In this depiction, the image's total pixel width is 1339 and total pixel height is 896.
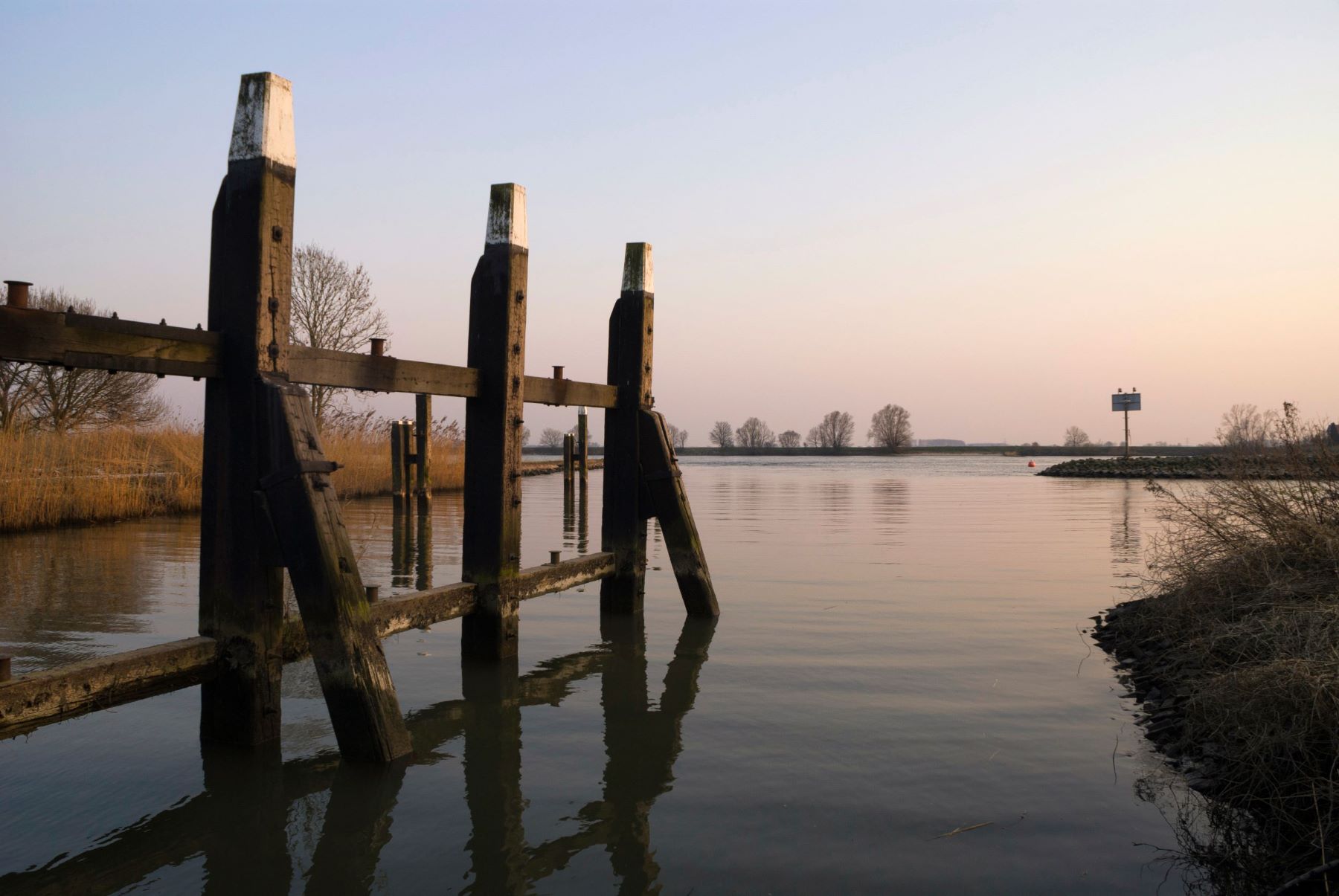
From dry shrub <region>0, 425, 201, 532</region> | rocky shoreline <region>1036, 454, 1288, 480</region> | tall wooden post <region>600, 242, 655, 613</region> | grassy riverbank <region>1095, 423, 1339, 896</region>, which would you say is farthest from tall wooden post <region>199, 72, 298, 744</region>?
rocky shoreline <region>1036, 454, 1288, 480</region>

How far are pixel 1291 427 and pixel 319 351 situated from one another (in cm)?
687

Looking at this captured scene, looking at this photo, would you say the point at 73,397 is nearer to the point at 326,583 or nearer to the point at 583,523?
the point at 583,523

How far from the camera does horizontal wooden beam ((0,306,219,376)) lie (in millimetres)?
3510

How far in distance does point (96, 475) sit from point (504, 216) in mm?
12347

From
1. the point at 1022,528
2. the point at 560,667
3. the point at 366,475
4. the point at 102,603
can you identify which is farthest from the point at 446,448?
the point at 560,667

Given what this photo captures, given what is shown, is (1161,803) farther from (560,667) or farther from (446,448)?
(446,448)

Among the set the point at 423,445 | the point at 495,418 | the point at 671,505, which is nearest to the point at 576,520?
the point at 423,445

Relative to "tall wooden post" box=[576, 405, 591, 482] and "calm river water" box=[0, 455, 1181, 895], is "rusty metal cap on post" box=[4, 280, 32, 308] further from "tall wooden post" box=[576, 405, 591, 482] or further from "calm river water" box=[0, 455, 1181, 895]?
"tall wooden post" box=[576, 405, 591, 482]

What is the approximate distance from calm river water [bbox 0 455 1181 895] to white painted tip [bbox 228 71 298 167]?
2.73 meters

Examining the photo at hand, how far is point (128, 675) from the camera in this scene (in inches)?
151

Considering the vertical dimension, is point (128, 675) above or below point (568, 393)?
below

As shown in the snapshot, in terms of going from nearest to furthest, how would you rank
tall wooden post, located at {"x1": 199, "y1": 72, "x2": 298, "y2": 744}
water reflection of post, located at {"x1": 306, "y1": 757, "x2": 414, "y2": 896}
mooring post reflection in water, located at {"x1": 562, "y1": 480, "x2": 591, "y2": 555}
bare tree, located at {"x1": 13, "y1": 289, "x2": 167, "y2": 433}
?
1. water reflection of post, located at {"x1": 306, "y1": 757, "x2": 414, "y2": 896}
2. tall wooden post, located at {"x1": 199, "y1": 72, "x2": 298, "y2": 744}
3. mooring post reflection in water, located at {"x1": 562, "y1": 480, "x2": 591, "y2": 555}
4. bare tree, located at {"x1": 13, "y1": 289, "x2": 167, "y2": 433}

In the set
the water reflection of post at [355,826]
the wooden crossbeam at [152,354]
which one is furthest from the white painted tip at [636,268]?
the water reflection of post at [355,826]

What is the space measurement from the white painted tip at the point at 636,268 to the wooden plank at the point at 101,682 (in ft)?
15.4
